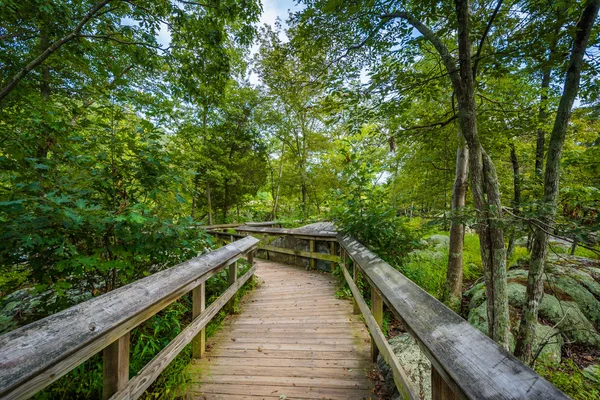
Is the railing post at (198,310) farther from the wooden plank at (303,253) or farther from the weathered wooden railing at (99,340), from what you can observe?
the wooden plank at (303,253)

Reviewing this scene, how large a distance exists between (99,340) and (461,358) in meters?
1.71

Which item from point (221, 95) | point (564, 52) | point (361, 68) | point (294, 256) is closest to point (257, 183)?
point (294, 256)

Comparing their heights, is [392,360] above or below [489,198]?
below

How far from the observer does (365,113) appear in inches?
134

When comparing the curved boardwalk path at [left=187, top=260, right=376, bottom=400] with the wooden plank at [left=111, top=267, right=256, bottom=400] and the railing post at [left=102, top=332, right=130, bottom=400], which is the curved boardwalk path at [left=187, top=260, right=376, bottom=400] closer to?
the wooden plank at [left=111, top=267, right=256, bottom=400]

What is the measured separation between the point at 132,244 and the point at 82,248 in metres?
0.40

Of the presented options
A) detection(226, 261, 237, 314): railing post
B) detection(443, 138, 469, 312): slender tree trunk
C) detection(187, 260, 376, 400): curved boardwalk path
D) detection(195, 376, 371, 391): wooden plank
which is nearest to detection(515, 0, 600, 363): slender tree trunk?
detection(187, 260, 376, 400): curved boardwalk path

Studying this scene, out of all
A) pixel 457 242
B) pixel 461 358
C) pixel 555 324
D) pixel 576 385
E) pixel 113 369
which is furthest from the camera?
pixel 457 242

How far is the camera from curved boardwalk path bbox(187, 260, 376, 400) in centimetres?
204

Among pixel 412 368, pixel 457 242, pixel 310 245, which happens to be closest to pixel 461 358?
pixel 412 368

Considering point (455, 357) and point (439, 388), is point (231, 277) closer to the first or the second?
point (439, 388)

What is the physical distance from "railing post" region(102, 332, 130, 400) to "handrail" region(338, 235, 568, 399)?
5.69 ft

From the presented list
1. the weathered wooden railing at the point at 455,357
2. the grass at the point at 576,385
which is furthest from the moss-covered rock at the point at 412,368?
the grass at the point at 576,385

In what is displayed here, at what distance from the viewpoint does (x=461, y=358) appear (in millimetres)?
939
